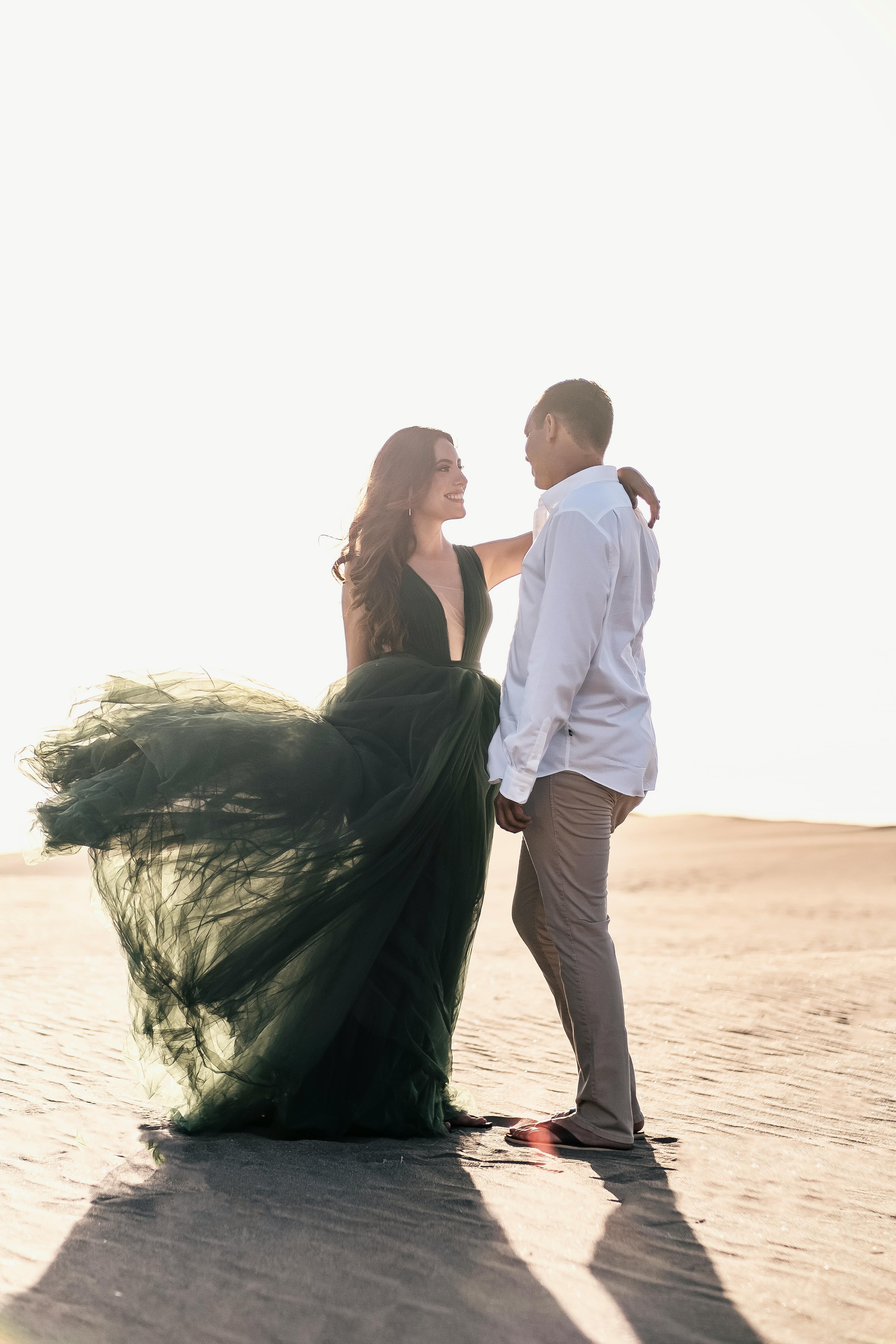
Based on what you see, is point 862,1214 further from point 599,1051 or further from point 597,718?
point 597,718

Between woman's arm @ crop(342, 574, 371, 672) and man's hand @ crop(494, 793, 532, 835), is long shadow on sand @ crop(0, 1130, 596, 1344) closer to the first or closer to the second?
man's hand @ crop(494, 793, 532, 835)

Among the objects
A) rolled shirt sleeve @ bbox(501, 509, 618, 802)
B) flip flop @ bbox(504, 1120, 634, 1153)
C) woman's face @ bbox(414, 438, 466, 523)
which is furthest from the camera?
woman's face @ bbox(414, 438, 466, 523)

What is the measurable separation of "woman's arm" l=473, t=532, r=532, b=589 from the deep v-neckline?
0.76 ft

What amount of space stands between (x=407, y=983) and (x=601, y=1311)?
152cm

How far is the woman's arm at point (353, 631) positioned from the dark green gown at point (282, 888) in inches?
13.3

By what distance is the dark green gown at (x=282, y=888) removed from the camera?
3.80 metres

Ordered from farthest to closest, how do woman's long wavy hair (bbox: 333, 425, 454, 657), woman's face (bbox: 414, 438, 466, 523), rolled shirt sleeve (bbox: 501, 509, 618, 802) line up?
1. woman's face (bbox: 414, 438, 466, 523)
2. woman's long wavy hair (bbox: 333, 425, 454, 657)
3. rolled shirt sleeve (bbox: 501, 509, 618, 802)

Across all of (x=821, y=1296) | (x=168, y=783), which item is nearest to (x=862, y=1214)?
(x=821, y=1296)

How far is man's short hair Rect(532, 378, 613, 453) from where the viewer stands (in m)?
4.15

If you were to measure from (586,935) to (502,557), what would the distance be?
5.94 feet

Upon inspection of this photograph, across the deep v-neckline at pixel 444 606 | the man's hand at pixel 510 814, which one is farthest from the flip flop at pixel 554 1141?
the deep v-neckline at pixel 444 606

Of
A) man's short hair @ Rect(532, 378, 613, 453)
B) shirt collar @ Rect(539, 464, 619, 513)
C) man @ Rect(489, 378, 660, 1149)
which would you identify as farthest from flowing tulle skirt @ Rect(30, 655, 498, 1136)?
man's short hair @ Rect(532, 378, 613, 453)

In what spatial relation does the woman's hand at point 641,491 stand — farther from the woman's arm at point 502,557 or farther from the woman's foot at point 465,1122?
the woman's foot at point 465,1122

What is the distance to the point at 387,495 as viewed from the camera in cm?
463
